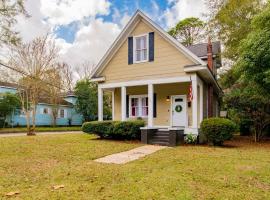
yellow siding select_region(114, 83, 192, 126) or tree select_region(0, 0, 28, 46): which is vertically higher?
tree select_region(0, 0, 28, 46)

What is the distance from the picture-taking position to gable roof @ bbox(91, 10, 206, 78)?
13930mm

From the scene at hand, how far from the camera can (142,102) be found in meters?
17.3

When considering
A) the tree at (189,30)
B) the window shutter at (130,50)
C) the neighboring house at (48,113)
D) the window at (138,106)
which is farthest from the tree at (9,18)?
the tree at (189,30)

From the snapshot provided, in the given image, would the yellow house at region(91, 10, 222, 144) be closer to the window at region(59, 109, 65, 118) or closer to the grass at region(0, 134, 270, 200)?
the grass at region(0, 134, 270, 200)

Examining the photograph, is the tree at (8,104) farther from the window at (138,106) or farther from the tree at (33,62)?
the window at (138,106)

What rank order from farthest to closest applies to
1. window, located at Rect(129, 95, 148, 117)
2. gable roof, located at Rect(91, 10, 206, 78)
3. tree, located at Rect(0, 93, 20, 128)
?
tree, located at Rect(0, 93, 20, 128), window, located at Rect(129, 95, 148, 117), gable roof, located at Rect(91, 10, 206, 78)

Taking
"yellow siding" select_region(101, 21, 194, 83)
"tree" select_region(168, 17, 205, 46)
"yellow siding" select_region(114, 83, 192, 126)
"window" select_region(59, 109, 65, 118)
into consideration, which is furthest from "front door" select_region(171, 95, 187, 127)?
"window" select_region(59, 109, 65, 118)

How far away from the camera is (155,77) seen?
49.0 feet

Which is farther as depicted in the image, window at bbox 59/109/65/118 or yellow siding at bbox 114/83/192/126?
window at bbox 59/109/65/118

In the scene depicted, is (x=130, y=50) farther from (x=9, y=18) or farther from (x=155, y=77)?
(x=9, y=18)

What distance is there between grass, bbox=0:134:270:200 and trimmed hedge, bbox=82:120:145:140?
4.82 metres

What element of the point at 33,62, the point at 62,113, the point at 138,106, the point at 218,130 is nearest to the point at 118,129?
the point at 138,106

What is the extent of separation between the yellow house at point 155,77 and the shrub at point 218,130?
949mm

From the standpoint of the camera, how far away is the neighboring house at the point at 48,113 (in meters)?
32.0
